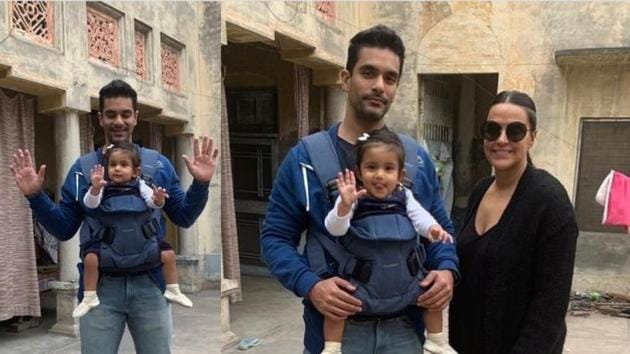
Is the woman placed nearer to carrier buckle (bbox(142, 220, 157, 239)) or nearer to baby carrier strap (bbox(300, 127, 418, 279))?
baby carrier strap (bbox(300, 127, 418, 279))

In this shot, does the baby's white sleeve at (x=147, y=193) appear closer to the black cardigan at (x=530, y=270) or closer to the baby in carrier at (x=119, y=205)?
the baby in carrier at (x=119, y=205)

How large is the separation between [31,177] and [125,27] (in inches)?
37.1

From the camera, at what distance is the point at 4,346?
2658mm

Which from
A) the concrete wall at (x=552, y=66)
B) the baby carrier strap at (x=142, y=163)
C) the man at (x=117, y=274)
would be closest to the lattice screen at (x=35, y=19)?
the man at (x=117, y=274)

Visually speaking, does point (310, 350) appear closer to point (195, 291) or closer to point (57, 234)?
point (57, 234)

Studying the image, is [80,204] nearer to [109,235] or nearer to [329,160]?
[109,235]

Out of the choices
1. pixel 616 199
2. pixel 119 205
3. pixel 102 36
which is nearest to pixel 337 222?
pixel 119 205

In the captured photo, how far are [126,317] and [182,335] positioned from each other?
0.84 meters

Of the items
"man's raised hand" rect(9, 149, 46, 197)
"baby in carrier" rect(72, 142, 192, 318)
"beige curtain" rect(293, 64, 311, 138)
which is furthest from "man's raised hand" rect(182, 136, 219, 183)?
"beige curtain" rect(293, 64, 311, 138)

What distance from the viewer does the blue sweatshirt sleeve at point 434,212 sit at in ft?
5.22

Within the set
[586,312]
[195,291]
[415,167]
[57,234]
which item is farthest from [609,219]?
[57,234]

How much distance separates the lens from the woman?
5.06 ft

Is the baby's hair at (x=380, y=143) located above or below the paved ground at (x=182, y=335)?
above

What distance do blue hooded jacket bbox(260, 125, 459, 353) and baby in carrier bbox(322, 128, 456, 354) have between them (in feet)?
0.18
